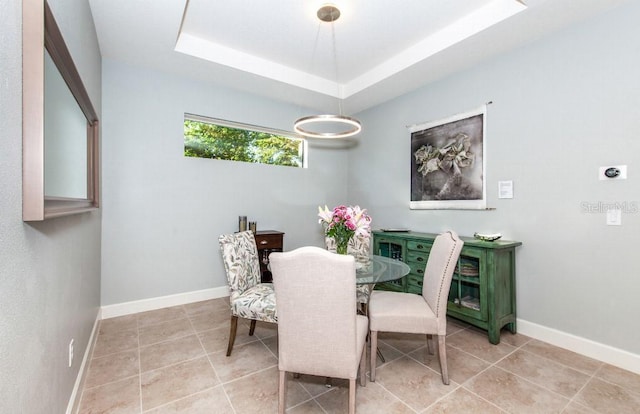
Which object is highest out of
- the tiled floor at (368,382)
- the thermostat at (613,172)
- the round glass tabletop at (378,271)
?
the thermostat at (613,172)

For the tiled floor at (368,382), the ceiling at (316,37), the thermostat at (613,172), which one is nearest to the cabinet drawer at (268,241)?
the tiled floor at (368,382)

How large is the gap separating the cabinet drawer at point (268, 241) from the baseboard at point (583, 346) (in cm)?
275

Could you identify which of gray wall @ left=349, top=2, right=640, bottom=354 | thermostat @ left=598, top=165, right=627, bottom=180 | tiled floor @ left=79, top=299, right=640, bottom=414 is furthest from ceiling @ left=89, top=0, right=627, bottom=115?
tiled floor @ left=79, top=299, right=640, bottom=414

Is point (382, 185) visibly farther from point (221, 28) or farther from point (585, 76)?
point (221, 28)

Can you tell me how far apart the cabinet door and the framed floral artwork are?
1.97 feet

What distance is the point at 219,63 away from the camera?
3191mm

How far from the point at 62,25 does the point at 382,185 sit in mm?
3677

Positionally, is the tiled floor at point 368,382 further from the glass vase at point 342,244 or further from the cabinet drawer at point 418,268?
the glass vase at point 342,244

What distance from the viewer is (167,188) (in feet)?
11.1

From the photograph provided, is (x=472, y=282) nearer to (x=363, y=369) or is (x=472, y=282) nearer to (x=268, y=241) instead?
(x=363, y=369)

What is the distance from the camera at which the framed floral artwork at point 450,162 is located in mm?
3084

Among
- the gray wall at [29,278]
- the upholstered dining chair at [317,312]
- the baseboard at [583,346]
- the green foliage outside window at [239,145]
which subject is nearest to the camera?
the gray wall at [29,278]

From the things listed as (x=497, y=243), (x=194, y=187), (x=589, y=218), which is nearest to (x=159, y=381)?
(x=194, y=187)

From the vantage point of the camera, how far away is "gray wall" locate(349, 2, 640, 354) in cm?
218
